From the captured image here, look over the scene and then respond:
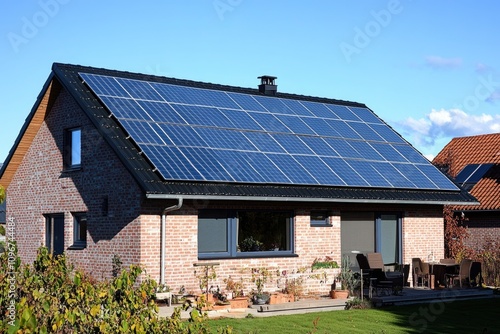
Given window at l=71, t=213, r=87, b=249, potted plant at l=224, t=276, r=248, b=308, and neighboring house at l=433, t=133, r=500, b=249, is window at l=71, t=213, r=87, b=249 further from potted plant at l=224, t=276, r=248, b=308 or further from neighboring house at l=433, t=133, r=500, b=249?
neighboring house at l=433, t=133, r=500, b=249

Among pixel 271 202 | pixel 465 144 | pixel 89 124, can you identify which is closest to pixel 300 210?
pixel 271 202

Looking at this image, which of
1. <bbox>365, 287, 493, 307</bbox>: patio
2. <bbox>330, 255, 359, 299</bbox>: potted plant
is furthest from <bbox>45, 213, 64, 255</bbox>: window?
<bbox>365, 287, 493, 307</bbox>: patio

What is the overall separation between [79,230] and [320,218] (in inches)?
255

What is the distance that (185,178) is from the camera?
667 inches

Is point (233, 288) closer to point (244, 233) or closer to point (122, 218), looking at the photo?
point (244, 233)

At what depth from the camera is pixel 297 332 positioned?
13.8 m

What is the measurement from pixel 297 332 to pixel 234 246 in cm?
479

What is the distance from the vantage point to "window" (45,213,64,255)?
814 inches

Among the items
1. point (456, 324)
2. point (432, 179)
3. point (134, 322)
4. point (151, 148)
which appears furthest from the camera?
point (432, 179)

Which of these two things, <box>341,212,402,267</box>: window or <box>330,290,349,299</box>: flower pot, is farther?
<box>341,212,402,267</box>: window

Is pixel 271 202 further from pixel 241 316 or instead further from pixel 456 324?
pixel 456 324
